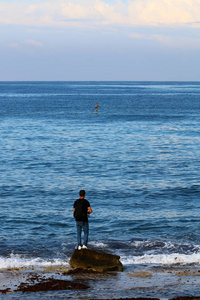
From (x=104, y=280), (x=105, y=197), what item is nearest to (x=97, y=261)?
(x=104, y=280)

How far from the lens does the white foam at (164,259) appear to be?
56.3ft

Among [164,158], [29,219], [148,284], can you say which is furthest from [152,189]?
[148,284]

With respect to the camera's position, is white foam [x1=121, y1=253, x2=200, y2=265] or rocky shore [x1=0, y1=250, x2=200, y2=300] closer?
rocky shore [x1=0, y1=250, x2=200, y2=300]

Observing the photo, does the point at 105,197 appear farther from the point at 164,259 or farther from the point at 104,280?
the point at 104,280

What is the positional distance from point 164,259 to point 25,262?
17.0 ft

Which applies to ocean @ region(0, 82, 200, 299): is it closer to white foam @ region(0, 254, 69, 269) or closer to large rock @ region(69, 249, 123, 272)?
white foam @ region(0, 254, 69, 269)

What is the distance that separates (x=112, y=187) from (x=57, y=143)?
26.0 m

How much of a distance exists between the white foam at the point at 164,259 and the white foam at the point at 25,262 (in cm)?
244

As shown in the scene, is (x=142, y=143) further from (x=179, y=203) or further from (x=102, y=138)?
(x=179, y=203)

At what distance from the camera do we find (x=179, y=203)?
2772 cm

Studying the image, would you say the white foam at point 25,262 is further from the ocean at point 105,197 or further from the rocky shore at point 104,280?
the rocky shore at point 104,280

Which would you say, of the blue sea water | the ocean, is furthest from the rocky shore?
the blue sea water

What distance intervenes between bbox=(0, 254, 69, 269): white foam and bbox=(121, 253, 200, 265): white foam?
8.01 ft

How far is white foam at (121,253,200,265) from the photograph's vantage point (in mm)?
17156
